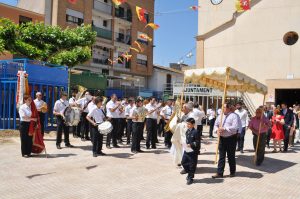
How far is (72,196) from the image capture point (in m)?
6.39

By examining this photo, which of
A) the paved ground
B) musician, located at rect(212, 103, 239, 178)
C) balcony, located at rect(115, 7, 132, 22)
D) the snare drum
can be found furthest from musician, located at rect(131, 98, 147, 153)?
balcony, located at rect(115, 7, 132, 22)

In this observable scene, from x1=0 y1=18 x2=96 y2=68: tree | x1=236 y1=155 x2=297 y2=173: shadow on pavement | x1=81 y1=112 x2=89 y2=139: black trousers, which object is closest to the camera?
x1=236 y1=155 x2=297 y2=173: shadow on pavement

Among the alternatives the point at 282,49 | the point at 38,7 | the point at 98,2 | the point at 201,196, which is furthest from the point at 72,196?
the point at 98,2

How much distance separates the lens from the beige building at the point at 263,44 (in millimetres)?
24547

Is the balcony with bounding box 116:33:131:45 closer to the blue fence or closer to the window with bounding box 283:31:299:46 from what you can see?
the window with bounding box 283:31:299:46

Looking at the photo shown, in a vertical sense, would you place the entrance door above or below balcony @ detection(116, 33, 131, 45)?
below

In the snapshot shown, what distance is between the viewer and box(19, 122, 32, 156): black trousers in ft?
31.8

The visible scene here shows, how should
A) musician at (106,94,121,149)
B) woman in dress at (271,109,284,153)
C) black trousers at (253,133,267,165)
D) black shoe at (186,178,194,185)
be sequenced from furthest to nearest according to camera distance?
1. woman in dress at (271,109,284,153)
2. musician at (106,94,121,149)
3. black trousers at (253,133,267,165)
4. black shoe at (186,178,194,185)

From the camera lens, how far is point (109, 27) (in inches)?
1551

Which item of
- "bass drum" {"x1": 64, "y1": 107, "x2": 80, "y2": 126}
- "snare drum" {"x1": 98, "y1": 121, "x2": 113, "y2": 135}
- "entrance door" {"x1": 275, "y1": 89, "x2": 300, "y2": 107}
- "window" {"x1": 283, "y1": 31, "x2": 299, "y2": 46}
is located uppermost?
"window" {"x1": 283, "y1": 31, "x2": 299, "y2": 46}

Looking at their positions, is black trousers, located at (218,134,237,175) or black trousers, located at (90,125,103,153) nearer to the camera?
black trousers, located at (218,134,237,175)

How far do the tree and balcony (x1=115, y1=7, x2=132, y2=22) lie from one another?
18.2 meters

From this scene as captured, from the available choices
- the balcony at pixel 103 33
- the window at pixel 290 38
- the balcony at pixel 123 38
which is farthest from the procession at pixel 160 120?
the balcony at pixel 123 38

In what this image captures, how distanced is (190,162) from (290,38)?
804 inches
